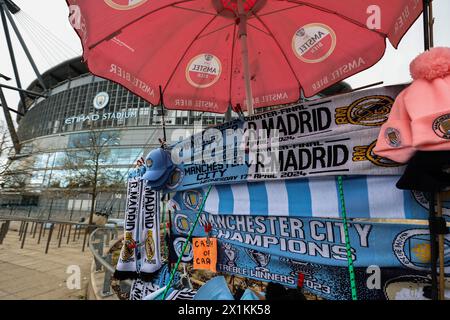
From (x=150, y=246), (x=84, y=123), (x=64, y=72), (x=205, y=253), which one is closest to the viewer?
(x=205, y=253)

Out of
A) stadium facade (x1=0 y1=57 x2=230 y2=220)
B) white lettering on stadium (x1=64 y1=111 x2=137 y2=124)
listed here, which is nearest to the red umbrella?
stadium facade (x1=0 y1=57 x2=230 y2=220)

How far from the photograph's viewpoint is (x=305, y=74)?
3352 millimetres

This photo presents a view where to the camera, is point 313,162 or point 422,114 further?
point 313,162

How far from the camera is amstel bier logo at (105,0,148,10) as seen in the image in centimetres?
223

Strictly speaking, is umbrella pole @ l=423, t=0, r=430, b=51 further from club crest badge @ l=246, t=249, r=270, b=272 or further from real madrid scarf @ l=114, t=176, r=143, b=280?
real madrid scarf @ l=114, t=176, r=143, b=280

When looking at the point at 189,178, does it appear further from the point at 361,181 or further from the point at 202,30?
the point at 202,30

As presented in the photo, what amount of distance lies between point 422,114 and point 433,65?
13.5 inches

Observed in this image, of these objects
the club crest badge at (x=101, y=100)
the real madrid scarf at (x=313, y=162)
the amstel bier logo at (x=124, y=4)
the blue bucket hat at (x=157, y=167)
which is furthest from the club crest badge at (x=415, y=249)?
the club crest badge at (x=101, y=100)

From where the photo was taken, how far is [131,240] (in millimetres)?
2982

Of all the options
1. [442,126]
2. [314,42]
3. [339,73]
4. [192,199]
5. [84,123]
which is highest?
[84,123]

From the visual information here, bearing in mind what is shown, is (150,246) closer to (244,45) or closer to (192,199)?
(192,199)

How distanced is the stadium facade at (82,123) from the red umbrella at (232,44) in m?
27.1

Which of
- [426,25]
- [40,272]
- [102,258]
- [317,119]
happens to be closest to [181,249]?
[102,258]

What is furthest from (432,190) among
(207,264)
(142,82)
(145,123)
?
(145,123)
